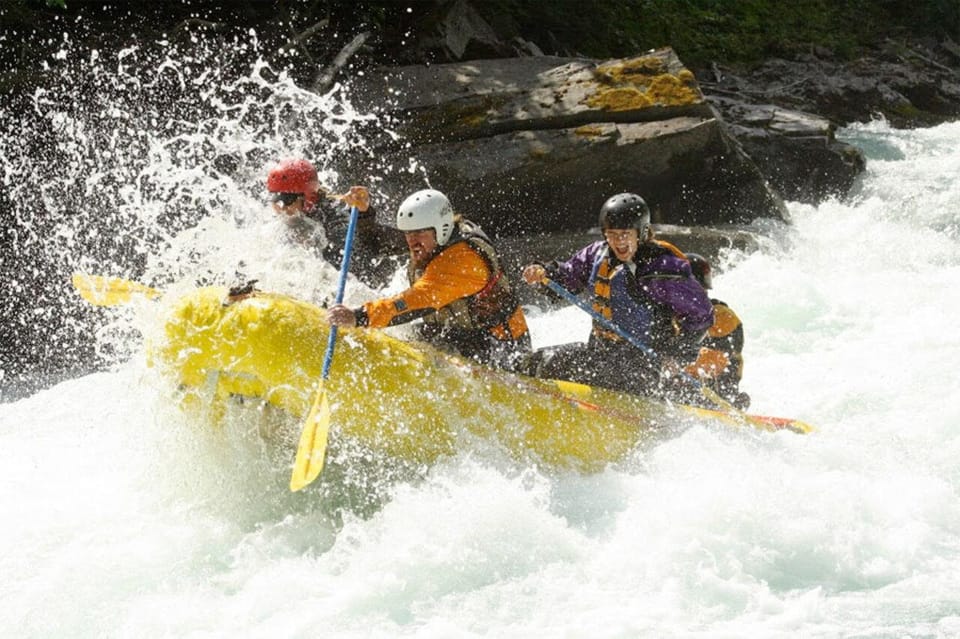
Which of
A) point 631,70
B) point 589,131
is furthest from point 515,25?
point 589,131

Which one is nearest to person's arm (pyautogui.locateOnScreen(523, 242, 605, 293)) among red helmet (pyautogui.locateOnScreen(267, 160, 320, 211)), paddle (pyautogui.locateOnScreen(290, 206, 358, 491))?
red helmet (pyautogui.locateOnScreen(267, 160, 320, 211))

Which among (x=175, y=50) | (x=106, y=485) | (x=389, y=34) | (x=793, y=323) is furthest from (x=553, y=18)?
(x=106, y=485)

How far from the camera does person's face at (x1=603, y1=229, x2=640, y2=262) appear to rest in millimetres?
5758

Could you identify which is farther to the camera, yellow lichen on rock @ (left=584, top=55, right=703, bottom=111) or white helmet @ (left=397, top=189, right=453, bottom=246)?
yellow lichen on rock @ (left=584, top=55, right=703, bottom=111)

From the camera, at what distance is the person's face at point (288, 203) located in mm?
6621

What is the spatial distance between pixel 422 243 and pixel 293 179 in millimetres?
1521

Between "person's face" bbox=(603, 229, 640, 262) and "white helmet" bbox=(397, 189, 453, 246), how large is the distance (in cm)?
95

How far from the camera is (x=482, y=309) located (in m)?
5.69

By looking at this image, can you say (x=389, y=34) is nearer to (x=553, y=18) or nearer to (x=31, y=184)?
(x=553, y=18)

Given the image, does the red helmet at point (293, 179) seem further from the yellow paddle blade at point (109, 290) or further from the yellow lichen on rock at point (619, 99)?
the yellow lichen on rock at point (619, 99)

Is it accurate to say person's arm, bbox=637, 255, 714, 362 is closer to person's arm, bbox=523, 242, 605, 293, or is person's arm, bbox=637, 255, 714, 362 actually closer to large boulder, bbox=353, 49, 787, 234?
person's arm, bbox=523, 242, 605, 293

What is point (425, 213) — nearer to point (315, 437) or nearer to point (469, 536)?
point (315, 437)

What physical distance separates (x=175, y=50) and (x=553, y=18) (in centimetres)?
571

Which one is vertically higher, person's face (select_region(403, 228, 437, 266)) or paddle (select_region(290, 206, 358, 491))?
person's face (select_region(403, 228, 437, 266))
